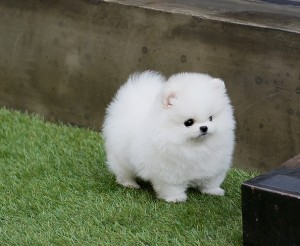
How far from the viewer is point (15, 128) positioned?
5375 millimetres

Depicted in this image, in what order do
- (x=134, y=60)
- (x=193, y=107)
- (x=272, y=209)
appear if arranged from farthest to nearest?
(x=134, y=60) → (x=193, y=107) → (x=272, y=209)

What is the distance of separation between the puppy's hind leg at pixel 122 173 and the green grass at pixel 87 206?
0.15 ft

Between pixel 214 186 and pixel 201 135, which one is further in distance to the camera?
pixel 214 186

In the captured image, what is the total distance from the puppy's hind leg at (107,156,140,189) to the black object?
1.01m

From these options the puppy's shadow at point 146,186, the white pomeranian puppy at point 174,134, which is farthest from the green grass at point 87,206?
the white pomeranian puppy at point 174,134

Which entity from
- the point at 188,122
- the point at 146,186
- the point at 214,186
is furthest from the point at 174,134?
the point at 146,186

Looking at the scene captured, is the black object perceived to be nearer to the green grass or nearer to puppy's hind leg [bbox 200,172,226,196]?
the green grass

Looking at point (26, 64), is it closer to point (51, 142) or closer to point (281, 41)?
point (51, 142)

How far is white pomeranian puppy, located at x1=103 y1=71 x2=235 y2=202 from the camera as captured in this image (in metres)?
4.05

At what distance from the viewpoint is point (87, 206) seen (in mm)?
4211

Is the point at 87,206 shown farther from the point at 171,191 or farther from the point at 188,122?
the point at 188,122

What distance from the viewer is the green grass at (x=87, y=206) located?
3.86m

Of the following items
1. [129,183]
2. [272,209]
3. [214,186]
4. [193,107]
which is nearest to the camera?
[272,209]

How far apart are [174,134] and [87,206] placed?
0.54 metres
